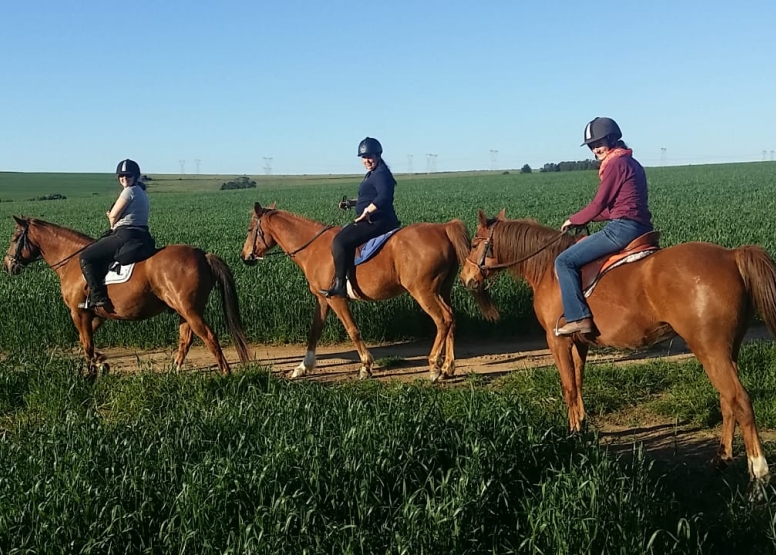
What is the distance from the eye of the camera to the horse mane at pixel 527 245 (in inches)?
284

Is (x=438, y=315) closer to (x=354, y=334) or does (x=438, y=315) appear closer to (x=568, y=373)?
(x=354, y=334)

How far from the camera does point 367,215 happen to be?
32.3 feet

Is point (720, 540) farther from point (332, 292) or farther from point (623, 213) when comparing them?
point (332, 292)

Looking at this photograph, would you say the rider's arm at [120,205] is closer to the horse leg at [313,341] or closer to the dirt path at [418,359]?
the dirt path at [418,359]

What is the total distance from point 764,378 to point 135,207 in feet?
26.0

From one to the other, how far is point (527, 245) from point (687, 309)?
2009mm

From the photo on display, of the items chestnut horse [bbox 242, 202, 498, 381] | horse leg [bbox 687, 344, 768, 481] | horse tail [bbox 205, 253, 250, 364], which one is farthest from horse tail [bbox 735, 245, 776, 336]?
horse tail [bbox 205, 253, 250, 364]

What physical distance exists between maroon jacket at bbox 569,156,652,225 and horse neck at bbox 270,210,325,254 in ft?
17.0

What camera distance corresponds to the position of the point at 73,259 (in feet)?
32.9

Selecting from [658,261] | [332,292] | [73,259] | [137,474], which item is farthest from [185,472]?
[73,259]

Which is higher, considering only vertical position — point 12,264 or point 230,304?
point 12,264

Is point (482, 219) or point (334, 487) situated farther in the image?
point (482, 219)

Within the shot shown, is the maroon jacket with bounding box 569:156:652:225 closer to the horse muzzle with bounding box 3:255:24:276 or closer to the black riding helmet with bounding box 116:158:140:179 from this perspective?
the black riding helmet with bounding box 116:158:140:179

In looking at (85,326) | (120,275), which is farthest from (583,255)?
(85,326)
